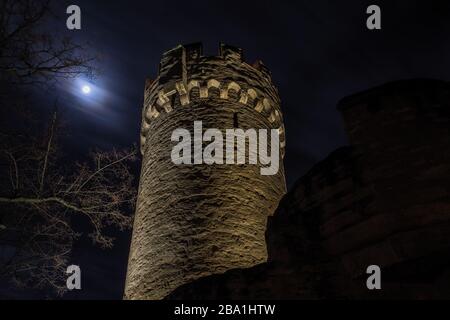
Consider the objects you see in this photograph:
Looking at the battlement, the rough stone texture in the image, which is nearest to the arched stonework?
the battlement

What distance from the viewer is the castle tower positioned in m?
7.14

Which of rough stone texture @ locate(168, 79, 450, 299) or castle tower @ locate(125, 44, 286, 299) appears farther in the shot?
castle tower @ locate(125, 44, 286, 299)

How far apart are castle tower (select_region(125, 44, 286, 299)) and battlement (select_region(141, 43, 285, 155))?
0.02 meters

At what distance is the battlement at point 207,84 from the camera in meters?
9.84

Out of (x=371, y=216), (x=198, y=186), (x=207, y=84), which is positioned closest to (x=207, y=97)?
(x=207, y=84)

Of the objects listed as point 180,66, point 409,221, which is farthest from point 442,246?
point 180,66

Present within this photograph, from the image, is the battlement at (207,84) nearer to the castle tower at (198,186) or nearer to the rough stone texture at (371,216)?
the castle tower at (198,186)

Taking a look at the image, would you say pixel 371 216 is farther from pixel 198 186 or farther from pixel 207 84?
pixel 207 84

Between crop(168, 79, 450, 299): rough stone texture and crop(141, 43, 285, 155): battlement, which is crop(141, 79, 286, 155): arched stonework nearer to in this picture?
crop(141, 43, 285, 155): battlement

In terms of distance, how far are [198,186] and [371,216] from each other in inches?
172

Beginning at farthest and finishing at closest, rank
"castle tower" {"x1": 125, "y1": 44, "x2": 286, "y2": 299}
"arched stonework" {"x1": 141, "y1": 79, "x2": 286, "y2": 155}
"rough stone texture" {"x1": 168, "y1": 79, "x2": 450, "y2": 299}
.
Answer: "arched stonework" {"x1": 141, "y1": 79, "x2": 286, "y2": 155} < "castle tower" {"x1": 125, "y1": 44, "x2": 286, "y2": 299} < "rough stone texture" {"x1": 168, "y1": 79, "x2": 450, "y2": 299}

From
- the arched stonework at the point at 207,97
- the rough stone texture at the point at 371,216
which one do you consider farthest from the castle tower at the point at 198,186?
the rough stone texture at the point at 371,216

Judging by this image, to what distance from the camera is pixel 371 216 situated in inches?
155
